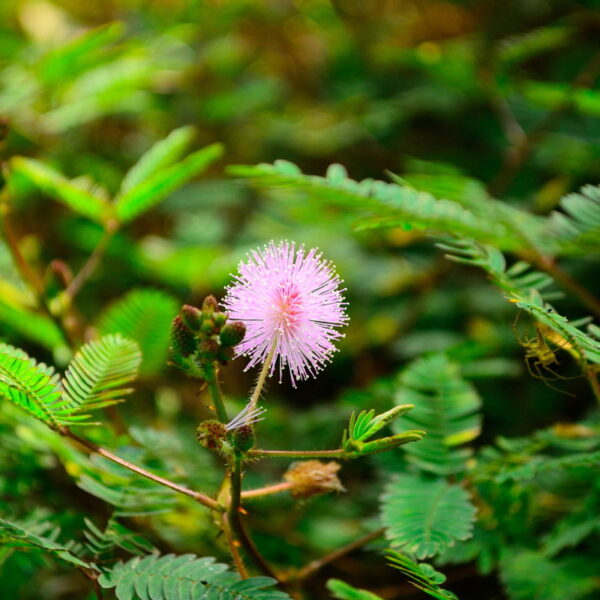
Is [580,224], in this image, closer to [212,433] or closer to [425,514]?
[425,514]

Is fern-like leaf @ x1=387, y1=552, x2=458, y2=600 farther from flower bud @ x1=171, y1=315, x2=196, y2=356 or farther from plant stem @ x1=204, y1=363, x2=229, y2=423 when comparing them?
flower bud @ x1=171, y1=315, x2=196, y2=356

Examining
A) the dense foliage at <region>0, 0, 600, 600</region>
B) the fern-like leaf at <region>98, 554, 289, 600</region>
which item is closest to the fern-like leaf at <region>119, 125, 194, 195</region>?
the dense foliage at <region>0, 0, 600, 600</region>

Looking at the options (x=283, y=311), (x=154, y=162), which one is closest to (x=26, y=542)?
(x=283, y=311)

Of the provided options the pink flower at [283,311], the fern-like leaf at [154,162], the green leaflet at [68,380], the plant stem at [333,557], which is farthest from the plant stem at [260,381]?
the fern-like leaf at [154,162]

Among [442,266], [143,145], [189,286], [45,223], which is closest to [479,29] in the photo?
[442,266]

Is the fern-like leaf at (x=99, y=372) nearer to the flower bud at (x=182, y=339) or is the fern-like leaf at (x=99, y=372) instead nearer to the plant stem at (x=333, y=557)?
the flower bud at (x=182, y=339)
